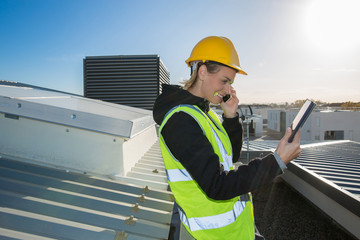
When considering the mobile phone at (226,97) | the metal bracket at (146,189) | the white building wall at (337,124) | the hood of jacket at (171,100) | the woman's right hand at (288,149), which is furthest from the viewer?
the white building wall at (337,124)

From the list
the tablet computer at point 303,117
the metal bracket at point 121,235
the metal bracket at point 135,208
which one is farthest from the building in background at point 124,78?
the tablet computer at point 303,117

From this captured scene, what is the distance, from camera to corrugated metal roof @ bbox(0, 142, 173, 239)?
216cm

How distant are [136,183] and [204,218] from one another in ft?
7.57

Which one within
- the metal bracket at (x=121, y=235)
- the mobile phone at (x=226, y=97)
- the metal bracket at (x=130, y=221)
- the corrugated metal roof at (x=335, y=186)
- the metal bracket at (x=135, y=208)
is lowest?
the corrugated metal roof at (x=335, y=186)

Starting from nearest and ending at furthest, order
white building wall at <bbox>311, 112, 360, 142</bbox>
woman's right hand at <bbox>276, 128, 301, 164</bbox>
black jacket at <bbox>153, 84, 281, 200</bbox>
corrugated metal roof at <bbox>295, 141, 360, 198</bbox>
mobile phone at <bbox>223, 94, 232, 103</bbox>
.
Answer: black jacket at <bbox>153, 84, 281, 200</bbox>, woman's right hand at <bbox>276, 128, 301, 164</bbox>, mobile phone at <bbox>223, 94, 232, 103</bbox>, corrugated metal roof at <bbox>295, 141, 360, 198</bbox>, white building wall at <bbox>311, 112, 360, 142</bbox>

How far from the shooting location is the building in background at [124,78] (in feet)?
98.9

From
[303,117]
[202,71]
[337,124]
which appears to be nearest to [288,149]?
[303,117]

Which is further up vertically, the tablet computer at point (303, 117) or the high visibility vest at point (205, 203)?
the tablet computer at point (303, 117)

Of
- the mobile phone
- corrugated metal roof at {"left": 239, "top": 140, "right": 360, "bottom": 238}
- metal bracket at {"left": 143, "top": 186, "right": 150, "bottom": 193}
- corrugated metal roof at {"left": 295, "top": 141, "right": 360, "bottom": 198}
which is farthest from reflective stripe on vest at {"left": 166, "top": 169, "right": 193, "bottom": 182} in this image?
corrugated metal roof at {"left": 295, "top": 141, "right": 360, "bottom": 198}

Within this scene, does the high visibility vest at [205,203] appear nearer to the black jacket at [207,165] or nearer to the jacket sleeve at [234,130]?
the black jacket at [207,165]

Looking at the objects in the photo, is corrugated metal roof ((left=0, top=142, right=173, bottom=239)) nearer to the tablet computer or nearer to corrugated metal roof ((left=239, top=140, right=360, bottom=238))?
the tablet computer

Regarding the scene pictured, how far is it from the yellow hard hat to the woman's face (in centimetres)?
6

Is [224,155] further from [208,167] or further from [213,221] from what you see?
[213,221]

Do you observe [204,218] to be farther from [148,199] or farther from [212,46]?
[148,199]
